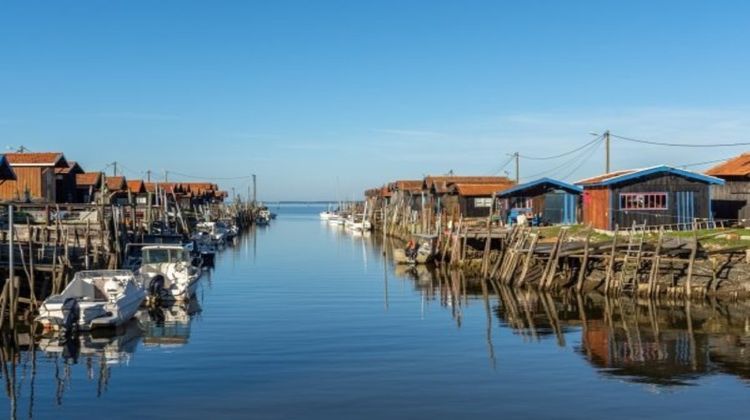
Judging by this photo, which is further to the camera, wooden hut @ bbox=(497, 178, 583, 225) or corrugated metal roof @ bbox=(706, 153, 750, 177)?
wooden hut @ bbox=(497, 178, 583, 225)

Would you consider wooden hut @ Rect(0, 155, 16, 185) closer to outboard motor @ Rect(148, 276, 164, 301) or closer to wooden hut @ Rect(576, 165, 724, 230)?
outboard motor @ Rect(148, 276, 164, 301)

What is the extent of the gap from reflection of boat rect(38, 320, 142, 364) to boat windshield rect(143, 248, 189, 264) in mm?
9402

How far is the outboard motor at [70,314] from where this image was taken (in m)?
26.8

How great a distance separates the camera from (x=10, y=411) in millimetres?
19094

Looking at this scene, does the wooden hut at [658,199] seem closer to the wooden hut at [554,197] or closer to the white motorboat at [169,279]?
the wooden hut at [554,197]

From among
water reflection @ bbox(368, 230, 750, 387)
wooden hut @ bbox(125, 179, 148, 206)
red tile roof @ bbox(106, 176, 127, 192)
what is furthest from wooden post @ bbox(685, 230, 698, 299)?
wooden hut @ bbox(125, 179, 148, 206)

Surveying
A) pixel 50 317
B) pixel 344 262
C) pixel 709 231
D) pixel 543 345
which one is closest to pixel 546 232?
pixel 709 231

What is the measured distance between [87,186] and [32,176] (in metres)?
17.6

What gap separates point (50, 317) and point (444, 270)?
29.2 m

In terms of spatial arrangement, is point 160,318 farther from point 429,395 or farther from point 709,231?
point 709,231

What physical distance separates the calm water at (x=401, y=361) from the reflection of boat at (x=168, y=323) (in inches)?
3.8

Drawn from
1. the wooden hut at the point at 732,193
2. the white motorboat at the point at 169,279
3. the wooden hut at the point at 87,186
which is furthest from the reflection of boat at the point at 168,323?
the wooden hut at the point at 87,186

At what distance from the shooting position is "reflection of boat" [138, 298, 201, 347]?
27.8 m

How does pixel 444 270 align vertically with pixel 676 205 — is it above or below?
below
